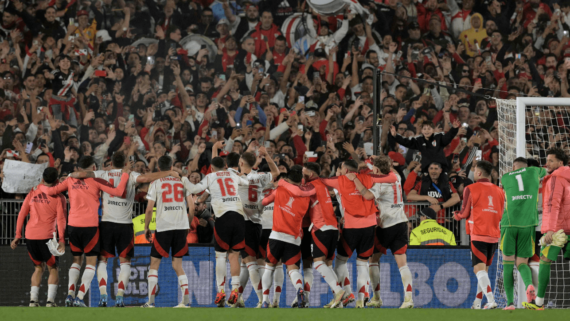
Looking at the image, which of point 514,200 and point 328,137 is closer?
point 514,200

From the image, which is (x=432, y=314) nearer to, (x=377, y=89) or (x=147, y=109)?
(x=377, y=89)

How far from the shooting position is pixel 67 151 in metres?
13.2

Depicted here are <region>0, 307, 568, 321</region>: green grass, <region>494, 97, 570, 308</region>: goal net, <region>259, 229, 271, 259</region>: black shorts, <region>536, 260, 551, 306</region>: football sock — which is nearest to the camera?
<region>0, 307, 568, 321</region>: green grass

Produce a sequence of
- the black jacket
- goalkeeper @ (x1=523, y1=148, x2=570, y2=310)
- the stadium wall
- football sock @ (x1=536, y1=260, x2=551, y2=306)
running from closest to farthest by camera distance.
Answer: goalkeeper @ (x1=523, y1=148, x2=570, y2=310), football sock @ (x1=536, y1=260, x2=551, y2=306), the stadium wall, the black jacket

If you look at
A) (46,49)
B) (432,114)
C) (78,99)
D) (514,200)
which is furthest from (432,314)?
(46,49)

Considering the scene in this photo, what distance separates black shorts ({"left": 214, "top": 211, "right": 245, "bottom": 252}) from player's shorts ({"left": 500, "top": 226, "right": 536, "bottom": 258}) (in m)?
3.41

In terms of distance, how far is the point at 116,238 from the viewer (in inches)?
359

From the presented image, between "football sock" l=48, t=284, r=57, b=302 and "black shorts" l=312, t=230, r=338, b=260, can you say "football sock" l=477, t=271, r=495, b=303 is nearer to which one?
"black shorts" l=312, t=230, r=338, b=260

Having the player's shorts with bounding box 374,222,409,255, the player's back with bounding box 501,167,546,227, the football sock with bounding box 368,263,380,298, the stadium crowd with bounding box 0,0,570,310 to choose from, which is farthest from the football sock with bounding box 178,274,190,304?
the player's back with bounding box 501,167,546,227

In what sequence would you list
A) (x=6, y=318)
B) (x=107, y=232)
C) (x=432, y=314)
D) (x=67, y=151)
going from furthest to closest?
1. (x=67, y=151)
2. (x=107, y=232)
3. (x=432, y=314)
4. (x=6, y=318)

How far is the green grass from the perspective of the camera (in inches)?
264

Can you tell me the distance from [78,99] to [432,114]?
7.75 metres

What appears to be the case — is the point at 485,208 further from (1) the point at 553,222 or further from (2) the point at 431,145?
(2) the point at 431,145

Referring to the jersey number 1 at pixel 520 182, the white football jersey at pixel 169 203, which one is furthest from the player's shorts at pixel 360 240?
the white football jersey at pixel 169 203
